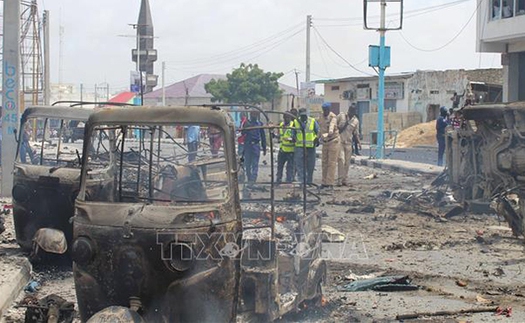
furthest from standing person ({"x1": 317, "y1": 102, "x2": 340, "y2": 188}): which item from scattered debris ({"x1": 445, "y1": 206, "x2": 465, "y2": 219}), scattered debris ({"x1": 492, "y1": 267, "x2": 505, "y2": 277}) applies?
scattered debris ({"x1": 492, "y1": 267, "x2": 505, "y2": 277})

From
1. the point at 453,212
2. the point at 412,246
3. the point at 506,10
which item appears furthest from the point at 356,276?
the point at 506,10

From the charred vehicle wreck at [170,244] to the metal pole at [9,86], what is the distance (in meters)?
9.52

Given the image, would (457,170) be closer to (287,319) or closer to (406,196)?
(406,196)

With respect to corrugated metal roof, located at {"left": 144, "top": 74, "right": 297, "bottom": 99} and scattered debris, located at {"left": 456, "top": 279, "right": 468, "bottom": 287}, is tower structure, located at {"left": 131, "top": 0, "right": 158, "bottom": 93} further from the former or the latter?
corrugated metal roof, located at {"left": 144, "top": 74, "right": 297, "bottom": 99}

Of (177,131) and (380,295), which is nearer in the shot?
(177,131)

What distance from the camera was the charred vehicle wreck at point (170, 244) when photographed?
5.04 m

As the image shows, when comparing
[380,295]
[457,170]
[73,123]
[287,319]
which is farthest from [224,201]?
[457,170]

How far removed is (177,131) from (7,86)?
10466mm

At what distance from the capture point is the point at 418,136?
4259 centimetres

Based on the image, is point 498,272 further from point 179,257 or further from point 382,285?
point 179,257

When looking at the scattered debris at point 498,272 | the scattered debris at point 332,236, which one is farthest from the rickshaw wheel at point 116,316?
the scattered debris at point 332,236

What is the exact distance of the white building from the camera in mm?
28125

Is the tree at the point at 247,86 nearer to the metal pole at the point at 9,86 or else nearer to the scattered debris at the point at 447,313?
the metal pole at the point at 9,86

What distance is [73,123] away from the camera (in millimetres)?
9406
